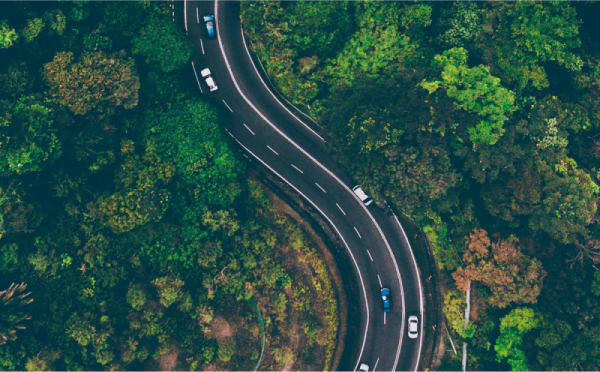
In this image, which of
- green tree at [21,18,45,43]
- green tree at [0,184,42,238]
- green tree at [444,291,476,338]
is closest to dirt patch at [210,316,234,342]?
green tree at [0,184,42,238]

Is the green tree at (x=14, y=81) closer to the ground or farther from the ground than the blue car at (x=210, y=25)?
closer to the ground

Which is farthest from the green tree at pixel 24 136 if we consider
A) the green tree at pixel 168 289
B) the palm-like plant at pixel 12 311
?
the green tree at pixel 168 289

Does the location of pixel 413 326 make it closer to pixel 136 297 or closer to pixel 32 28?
pixel 136 297

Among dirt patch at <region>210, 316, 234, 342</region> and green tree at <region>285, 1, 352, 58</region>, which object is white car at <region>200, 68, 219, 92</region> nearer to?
green tree at <region>285, 1, 352, 58</region>

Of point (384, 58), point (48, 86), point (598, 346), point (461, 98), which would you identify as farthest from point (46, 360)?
point (598, 346)

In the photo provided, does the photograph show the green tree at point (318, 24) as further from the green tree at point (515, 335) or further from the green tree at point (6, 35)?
the green tree at point (515, 335)

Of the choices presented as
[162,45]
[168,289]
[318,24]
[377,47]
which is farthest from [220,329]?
[377,47]
